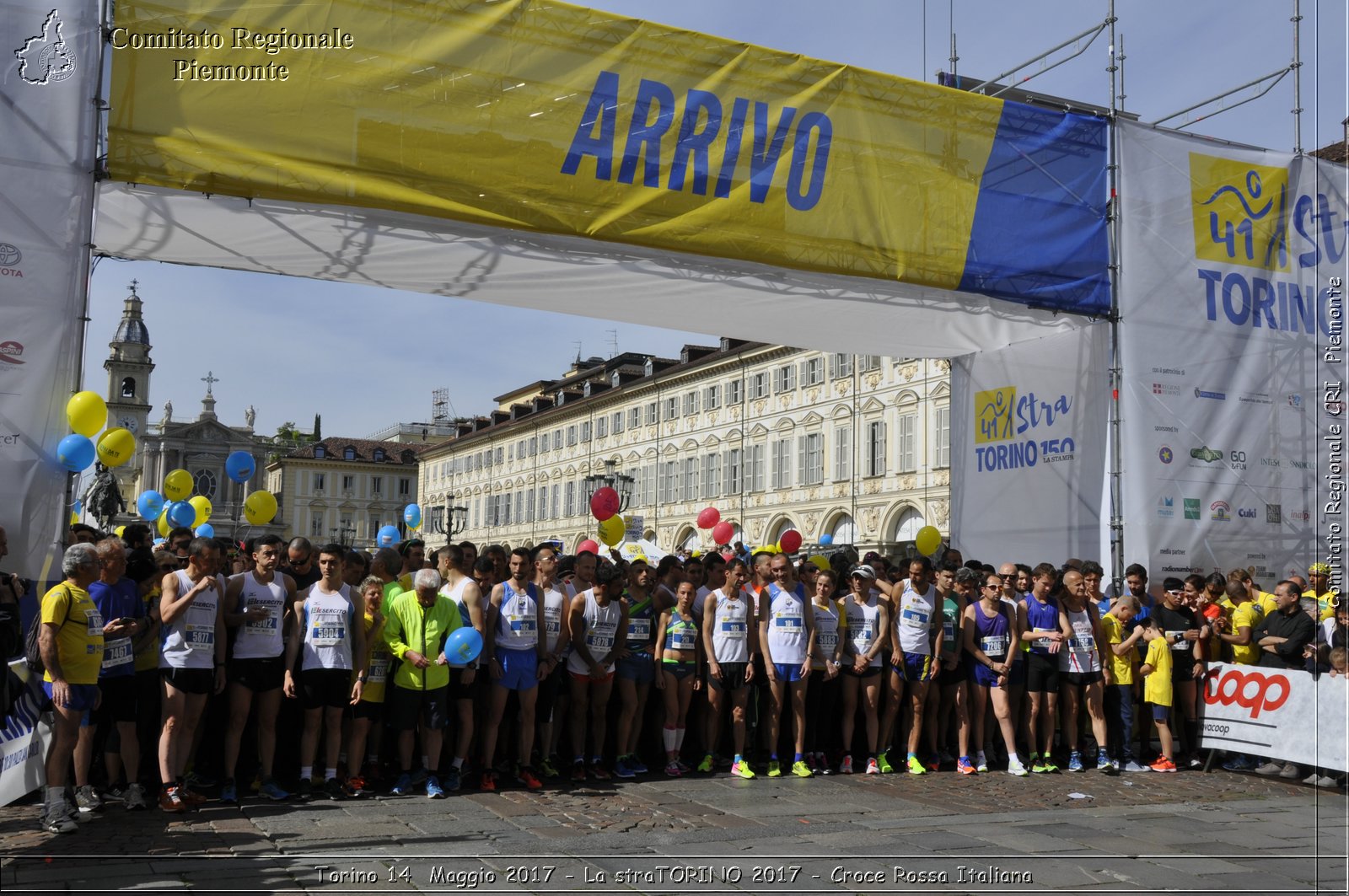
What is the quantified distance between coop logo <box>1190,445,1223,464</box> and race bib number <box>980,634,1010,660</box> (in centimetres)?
378

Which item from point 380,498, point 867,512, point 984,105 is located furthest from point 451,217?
point 380,498

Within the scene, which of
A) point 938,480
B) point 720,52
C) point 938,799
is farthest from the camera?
point 938,480

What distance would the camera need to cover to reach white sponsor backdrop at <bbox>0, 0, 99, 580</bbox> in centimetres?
821

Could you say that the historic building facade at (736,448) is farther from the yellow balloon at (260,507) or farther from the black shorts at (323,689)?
the black shorts at (323,689)

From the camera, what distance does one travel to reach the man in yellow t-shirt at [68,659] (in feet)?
22.5

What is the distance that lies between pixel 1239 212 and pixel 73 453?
11.7 meters

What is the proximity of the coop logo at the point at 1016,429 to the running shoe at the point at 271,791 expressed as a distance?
8.68 meters

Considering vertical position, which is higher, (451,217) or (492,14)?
(492,14)

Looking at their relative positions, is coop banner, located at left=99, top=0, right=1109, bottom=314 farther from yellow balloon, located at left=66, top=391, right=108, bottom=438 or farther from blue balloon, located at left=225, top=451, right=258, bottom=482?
blue balloon, located at left=225, top=451, right=258, bottom=482

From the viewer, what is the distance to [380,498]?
106062 mm

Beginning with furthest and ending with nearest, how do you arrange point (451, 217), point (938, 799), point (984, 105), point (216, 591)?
point (984, 105) < point (451, 217) < point (938, 799) < point (216, 591)

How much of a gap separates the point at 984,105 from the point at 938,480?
2646 cm

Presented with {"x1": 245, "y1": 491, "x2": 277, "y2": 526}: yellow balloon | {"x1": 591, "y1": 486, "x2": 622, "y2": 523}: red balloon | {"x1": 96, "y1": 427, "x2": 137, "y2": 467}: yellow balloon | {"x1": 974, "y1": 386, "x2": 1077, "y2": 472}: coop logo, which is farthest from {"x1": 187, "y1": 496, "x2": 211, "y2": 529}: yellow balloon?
{"x1": 974, "y1": 386, "x2": 1077, "y2": 472}: coop logo

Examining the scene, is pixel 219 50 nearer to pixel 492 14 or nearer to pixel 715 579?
pixel 492 14
